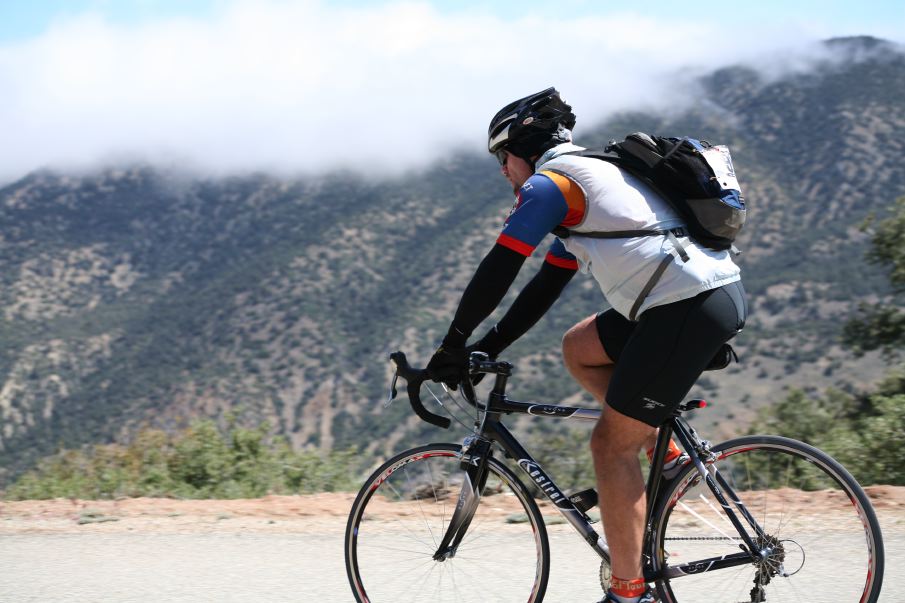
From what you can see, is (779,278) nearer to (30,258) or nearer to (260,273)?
(260,273)

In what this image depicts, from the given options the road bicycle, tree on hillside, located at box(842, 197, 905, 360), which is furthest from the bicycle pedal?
tree on hillside, located at box(842, 197, 905, 360)

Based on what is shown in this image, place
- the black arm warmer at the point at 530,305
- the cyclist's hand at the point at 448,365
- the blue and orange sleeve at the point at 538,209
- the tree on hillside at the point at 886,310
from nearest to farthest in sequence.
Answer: the blue and orange sleeve at the point at 538,209
the cyclist's hand at the point at 448,365
the black arm warmer at the point at 530,305
the tree on hillside at the point at 886,310

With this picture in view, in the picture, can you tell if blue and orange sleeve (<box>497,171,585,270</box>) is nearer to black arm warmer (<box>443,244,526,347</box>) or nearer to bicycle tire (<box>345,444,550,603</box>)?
black arm warmer (<box>443,244,526,347</box>)

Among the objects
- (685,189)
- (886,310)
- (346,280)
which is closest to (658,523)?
(685,189)

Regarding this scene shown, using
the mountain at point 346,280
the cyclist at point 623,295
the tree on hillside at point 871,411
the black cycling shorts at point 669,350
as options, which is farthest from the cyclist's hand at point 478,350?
the mountain at point 346,280

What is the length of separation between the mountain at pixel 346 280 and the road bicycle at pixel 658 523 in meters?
32.4

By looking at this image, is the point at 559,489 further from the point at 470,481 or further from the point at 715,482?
the point at 715,482

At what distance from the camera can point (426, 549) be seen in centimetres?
348

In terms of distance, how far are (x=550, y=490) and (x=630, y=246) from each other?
36.8 inches

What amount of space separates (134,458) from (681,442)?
6511 mm

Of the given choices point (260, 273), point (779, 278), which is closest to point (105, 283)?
point (260, 273)

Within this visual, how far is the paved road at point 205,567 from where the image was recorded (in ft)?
12.8

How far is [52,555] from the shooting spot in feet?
15.6

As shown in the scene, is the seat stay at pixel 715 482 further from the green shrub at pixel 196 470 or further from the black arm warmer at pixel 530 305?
the green shrub at pixel 196 470
